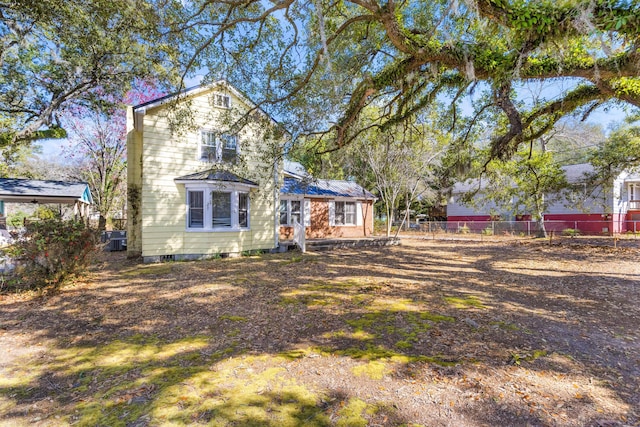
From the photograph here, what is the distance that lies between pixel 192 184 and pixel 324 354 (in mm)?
8824

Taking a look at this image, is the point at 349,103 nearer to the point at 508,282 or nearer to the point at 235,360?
the point at 508,282

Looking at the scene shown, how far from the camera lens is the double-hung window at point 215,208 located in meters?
10.9

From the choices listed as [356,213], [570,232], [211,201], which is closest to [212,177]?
[211,201]

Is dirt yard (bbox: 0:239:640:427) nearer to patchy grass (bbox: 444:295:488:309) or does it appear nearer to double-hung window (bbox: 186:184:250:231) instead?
patchy grass (bbox: 444:295:488:309)

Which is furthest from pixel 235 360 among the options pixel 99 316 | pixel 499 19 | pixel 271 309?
pixel 499 19

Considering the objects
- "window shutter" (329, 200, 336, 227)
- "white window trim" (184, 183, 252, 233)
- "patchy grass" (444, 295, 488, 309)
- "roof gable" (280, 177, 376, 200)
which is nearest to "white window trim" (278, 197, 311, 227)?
"roof gable" (280, 177, 376, 200)

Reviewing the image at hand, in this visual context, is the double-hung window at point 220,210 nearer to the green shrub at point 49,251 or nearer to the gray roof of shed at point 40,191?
the green shrub at point 49,251

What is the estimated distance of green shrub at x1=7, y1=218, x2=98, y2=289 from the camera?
596 centimetres

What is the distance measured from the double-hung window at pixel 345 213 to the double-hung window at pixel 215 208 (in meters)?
8.85

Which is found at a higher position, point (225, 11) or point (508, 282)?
point (225, 11)

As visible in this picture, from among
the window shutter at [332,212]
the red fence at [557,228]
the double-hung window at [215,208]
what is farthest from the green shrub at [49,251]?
the red fence at [557,228]

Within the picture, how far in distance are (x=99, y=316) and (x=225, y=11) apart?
6.95 m

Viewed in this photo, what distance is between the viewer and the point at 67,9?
24.4 ft

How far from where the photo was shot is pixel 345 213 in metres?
20.3
